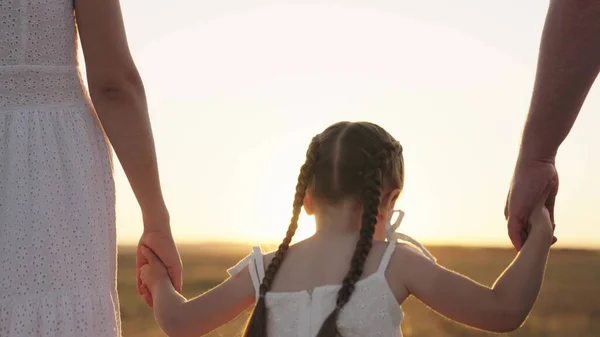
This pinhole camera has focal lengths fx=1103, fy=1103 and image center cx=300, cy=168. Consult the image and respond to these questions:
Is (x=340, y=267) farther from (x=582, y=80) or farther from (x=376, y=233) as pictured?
(x=582, y=80)

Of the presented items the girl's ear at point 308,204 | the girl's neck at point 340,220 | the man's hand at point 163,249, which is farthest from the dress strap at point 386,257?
the man's hand at point 163,249

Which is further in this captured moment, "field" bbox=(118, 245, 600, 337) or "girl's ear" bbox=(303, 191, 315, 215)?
"field" bbox=(118, 245, 600, 337)

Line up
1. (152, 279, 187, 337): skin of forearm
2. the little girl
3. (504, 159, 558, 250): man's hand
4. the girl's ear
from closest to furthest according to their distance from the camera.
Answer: the little girl
(504, 159, 558, 250): man's hand
the girl's ear
(152, 279, 187, 337): skin of forearm

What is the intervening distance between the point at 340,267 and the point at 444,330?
382 inches

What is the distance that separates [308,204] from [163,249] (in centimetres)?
56

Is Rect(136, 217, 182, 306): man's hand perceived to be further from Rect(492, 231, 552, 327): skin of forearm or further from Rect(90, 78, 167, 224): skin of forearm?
Rect(492, 231, 552, 327): skin of forearm

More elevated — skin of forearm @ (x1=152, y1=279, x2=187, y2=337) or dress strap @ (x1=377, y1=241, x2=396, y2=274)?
dress strap @ (x1=377, y1=241, x2=396, y2=274)

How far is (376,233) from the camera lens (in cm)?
404

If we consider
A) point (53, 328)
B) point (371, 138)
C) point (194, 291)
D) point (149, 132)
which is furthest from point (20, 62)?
point (194, 291)

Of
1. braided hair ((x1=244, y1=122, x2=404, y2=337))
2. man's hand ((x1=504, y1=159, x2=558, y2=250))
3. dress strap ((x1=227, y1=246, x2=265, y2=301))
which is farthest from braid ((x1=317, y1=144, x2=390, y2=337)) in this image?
man's hand ((x1=504, y1=159, x2=558, y2=250))

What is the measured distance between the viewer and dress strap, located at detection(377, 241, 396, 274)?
12.7 ft

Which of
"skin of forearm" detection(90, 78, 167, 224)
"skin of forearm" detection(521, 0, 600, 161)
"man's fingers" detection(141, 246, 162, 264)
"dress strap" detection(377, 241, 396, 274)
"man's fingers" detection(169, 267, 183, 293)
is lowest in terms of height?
"man's fingers" detection(169, 267, 183, 293)

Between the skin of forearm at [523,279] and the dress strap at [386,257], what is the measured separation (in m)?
0.38

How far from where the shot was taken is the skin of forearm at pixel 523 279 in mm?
3820
